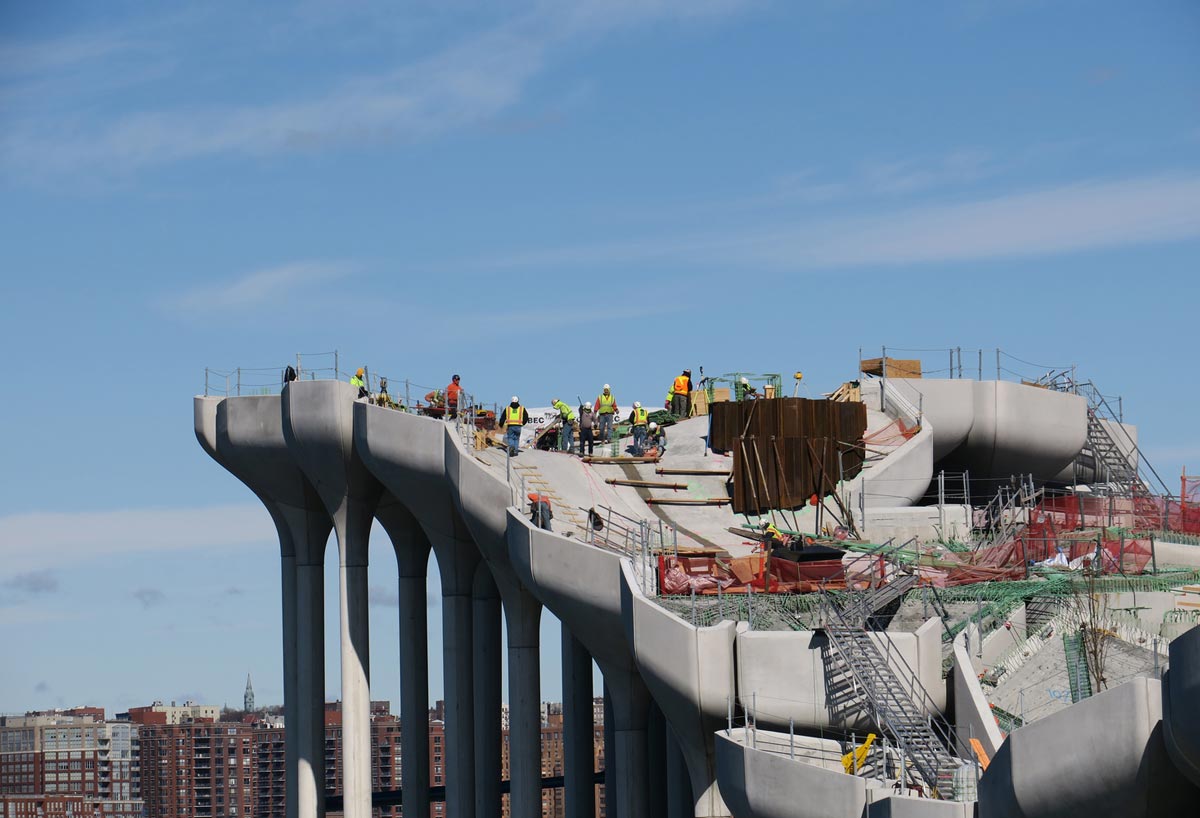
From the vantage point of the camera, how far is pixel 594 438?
6156cm

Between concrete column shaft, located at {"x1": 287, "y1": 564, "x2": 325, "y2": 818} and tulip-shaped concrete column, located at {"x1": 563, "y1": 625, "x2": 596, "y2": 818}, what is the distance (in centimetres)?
756

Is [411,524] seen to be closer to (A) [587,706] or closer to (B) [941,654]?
(A) [587,706]

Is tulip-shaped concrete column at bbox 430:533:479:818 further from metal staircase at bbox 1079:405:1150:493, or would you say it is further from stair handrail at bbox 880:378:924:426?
metal staircase at bbox 1079:405:1150:493

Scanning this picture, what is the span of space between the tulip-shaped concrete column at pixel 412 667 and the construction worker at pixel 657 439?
7.91 metres

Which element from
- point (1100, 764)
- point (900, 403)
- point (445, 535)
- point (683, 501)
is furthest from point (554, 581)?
point (1100, 764)

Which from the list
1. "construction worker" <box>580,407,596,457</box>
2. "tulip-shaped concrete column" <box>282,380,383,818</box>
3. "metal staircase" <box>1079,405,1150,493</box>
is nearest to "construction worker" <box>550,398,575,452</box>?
"construction worker" <box>580,407,596,457</box>

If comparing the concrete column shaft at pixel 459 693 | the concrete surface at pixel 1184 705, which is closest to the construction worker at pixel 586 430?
the concrete column shaft at pixel 459 693

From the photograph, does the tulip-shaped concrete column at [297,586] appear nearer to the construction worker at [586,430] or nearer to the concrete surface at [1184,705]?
the construction worker at [586,430]

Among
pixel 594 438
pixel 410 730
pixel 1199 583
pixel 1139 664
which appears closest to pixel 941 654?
pixel 1139 664

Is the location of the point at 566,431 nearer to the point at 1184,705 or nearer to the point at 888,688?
the point at 888,688

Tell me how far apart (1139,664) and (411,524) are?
30959mm

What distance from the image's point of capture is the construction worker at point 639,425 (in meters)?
60.4

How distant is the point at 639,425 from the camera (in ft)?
200

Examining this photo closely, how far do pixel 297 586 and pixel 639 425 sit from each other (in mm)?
11851
